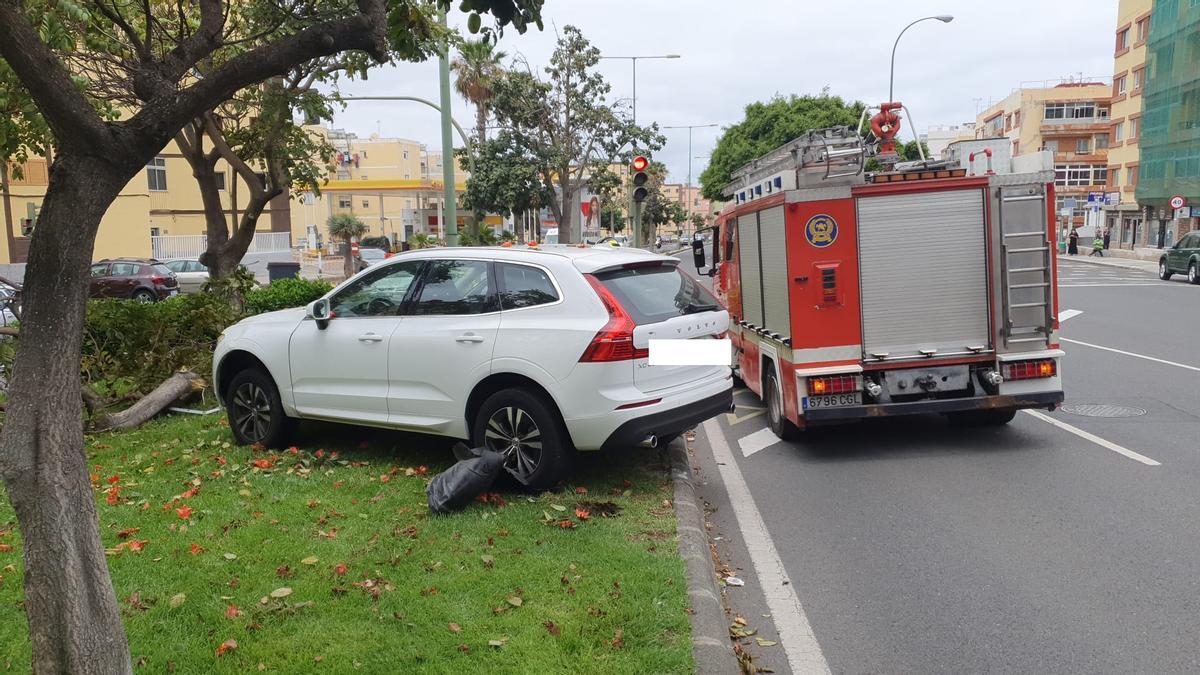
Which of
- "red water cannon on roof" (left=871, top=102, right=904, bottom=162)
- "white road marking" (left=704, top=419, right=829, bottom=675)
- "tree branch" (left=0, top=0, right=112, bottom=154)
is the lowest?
"white road marking" (left=704, top=419, right=829, bottom=675)

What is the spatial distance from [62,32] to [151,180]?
35839 mm

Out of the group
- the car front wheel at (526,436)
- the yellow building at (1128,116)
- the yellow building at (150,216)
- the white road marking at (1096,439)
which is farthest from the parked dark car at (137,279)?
the yellow building at (1128,116)

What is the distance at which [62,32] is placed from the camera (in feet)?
27.9

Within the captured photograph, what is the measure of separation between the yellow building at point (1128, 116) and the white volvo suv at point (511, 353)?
199 ft

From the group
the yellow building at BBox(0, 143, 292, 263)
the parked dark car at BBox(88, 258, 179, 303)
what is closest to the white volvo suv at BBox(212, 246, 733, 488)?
the parked dark car at BBox(88, 258, 179, 303)

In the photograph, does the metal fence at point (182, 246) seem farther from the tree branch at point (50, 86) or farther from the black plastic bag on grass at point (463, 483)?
the tree branch at point (50, 86)

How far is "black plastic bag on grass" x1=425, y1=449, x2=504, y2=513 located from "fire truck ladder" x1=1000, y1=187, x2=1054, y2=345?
15.1 ft

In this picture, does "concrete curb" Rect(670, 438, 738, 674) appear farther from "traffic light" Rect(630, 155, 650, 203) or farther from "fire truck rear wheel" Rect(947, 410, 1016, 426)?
"traffic light" Rect(630, 155, 650, 203)

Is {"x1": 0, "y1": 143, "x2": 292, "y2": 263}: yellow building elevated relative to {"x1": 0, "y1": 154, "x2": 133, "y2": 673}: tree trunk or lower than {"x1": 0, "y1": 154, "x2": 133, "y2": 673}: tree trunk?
elevated

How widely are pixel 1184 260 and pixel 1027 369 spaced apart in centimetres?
2660

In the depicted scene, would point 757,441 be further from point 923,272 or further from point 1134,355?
point 1134,355

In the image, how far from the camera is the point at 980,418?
30.1ft

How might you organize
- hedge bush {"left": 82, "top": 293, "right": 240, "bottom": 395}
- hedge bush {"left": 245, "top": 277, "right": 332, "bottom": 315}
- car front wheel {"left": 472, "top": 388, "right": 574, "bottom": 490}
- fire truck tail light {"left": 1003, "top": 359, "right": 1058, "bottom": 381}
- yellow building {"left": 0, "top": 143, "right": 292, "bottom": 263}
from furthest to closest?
1. yellow building {"left": 0, "top": 143, "right": 292, "bottom": 263}
2. hedge bush {"left": 245, "top": 277, "right": 332, "bottom": 315}
3. hedge bush {"left": 82, "top": 293, "right": 240, "bottom": 395}
4. fire truck tail light {"left": 1003, "top": 359, "right": 1058, "bottom": 381}
5. car front wheel {"left": 472, "top": 388, "right": 574, "bottom": 490}

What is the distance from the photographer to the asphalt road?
14.6ft
